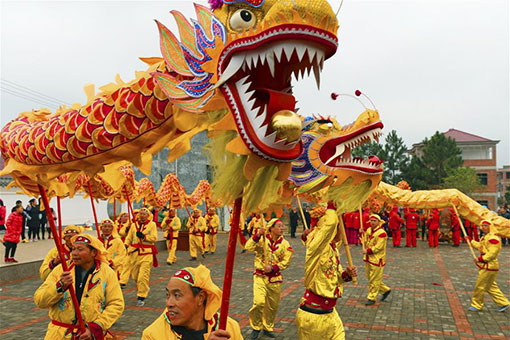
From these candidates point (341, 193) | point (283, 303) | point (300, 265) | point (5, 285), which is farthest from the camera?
point (300, 265)

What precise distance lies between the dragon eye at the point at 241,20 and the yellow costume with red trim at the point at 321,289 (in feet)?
9.56

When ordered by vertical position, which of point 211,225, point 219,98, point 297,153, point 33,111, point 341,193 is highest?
point 33,111

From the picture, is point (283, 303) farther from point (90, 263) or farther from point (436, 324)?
point (90, 263)

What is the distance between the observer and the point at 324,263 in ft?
16.6

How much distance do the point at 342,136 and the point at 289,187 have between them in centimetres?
89

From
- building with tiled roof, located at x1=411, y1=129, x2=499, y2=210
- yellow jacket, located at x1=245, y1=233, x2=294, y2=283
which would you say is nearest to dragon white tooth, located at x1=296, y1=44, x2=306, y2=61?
yellow jacket, located at x1=245, y1=233, x2=294, y2=283

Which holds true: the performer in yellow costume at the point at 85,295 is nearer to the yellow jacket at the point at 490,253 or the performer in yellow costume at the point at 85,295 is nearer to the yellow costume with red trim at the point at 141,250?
the yellow costume with red trim at the point at 141,250

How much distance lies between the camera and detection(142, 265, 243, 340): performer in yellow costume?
2600 mm

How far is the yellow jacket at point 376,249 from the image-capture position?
873 centimetres

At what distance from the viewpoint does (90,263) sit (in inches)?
164

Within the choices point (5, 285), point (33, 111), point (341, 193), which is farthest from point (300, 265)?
point (33, 111)

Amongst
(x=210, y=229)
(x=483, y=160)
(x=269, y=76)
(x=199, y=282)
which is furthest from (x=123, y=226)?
(x=483, y=160)

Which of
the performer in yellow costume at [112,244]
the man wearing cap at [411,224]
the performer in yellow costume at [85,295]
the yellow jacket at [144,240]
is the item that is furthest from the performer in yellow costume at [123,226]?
the man wearing cap at [411,224]

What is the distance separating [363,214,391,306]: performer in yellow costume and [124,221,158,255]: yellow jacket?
4.87m
